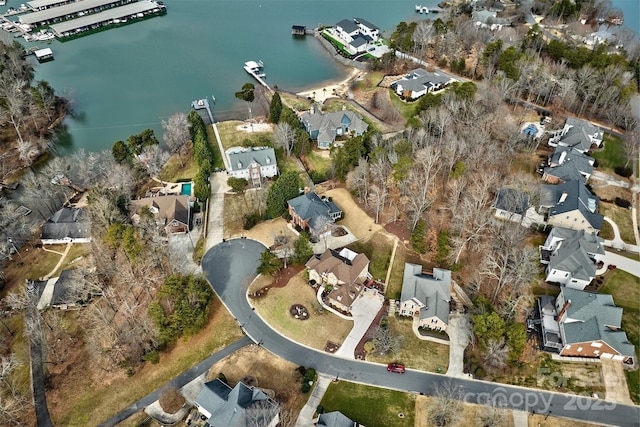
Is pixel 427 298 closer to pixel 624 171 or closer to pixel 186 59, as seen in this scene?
pixel 624 171

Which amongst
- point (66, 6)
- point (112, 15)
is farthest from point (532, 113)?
point (66, 6)

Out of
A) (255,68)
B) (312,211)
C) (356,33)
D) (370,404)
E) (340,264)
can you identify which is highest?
(356,33)

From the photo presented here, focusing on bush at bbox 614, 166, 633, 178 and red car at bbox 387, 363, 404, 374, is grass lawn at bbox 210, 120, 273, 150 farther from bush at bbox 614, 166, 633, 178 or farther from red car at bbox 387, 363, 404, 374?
bush at bbox 614, 166, 633, 178

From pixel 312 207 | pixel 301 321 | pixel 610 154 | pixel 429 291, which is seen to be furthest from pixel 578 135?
pixel 301 321

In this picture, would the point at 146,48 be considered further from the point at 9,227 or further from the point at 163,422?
the point at 163,422

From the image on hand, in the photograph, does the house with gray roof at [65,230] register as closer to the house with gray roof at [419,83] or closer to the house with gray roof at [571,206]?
the house with gray roof at [419,83]
